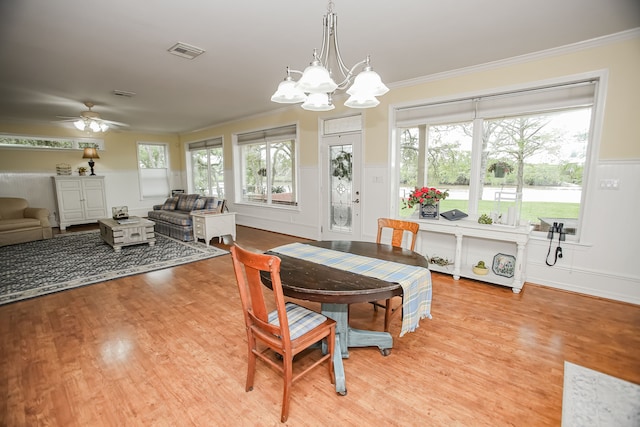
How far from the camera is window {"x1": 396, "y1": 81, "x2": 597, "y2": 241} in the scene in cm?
321

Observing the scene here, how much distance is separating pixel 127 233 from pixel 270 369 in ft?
14.0

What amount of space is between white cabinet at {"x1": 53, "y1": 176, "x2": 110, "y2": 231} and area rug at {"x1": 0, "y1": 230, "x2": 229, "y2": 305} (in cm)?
132

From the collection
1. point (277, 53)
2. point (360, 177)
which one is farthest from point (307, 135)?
point (277, 53)

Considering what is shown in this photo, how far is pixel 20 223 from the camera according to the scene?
17.3 ft

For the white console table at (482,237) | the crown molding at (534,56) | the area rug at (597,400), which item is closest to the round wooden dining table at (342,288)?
the area rug at (597,400)

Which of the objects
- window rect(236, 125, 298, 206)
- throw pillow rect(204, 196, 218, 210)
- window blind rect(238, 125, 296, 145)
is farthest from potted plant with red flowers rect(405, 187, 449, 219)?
throw pillow rect(204, 196, 218, 210)

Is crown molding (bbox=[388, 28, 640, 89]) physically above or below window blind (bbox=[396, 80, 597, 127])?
above

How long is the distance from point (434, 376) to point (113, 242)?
5.25 m

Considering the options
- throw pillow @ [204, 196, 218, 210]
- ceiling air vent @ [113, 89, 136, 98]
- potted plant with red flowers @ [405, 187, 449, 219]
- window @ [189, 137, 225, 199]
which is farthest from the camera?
window @ [189, 137, 225, 199]

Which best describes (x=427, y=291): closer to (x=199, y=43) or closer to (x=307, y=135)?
(x=199, y=43)

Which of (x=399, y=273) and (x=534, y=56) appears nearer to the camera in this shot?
(x=399, y=273)

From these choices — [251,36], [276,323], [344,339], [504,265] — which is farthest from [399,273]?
[251,36]

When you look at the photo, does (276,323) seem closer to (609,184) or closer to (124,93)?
(609,184)

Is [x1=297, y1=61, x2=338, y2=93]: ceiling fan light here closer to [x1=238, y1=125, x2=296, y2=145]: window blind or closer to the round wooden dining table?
the round wooden dining table
